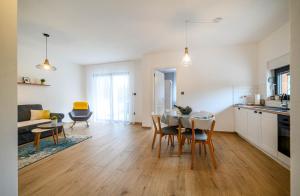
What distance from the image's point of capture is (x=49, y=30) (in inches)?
125

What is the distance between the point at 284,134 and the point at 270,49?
226 centimetres

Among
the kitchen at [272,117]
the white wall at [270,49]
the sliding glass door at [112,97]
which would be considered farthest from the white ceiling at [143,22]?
the sliding glass door at [112,97]

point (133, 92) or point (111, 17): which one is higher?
point (111, 17)

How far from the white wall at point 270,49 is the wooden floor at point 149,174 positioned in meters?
1.89

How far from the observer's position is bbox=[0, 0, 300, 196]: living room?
1.63 metres

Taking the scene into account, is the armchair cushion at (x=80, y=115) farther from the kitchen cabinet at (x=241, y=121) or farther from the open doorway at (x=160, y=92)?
the kitchen cabinet at (x=241, y=121)

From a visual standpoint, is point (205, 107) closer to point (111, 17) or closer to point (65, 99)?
point (111, 17)

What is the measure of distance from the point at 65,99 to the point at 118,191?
5.13 meters

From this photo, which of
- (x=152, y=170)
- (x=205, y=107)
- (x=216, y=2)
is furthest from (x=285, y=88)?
(x=152, y=170)

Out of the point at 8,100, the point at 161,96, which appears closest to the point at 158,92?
the point at 161,96

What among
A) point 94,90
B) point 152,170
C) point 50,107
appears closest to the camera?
point 152,170

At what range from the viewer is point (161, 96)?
5441 millimetres

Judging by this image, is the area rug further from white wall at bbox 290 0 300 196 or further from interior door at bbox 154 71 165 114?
white wall at bbox 290 0 300 196

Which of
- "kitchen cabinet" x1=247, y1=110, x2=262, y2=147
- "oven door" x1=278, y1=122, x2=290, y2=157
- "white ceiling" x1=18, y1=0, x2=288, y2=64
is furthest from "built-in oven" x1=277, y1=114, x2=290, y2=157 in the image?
"white ceiling" x1=18, y1=0, x2=288, y2=64
